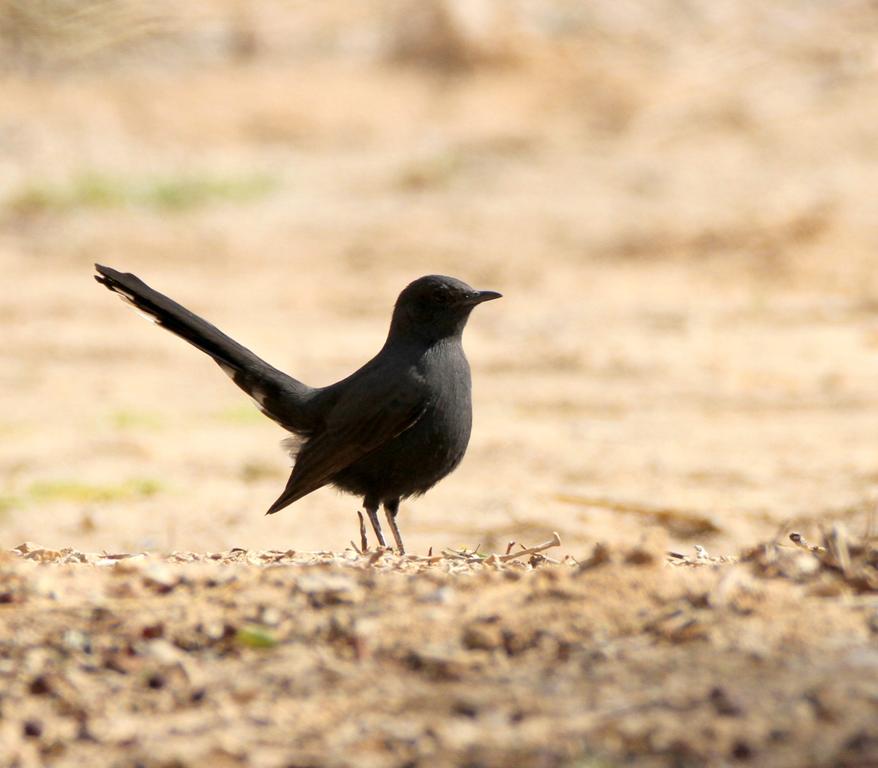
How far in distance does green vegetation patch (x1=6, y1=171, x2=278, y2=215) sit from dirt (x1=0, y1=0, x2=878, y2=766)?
6 centimetres

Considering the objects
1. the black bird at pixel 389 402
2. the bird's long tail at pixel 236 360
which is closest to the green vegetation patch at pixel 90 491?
the bird's long tail at pixel 236 360

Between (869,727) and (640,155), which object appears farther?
(640,155)

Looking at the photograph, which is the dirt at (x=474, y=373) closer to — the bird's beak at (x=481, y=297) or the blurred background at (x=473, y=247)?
the blurred background at (x=473, y=247)

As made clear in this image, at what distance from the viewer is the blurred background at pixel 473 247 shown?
845 centimetres

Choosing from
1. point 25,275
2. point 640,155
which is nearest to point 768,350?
point 640,155

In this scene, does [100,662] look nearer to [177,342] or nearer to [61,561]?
[61,561]

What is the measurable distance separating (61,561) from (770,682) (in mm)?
2558

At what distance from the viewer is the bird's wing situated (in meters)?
5.50

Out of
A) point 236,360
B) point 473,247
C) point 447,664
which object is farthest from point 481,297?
point 473,247

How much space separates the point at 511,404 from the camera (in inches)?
417

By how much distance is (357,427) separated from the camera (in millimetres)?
5574

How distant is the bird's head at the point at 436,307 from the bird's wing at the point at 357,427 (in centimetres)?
26

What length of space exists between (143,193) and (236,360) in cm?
1230

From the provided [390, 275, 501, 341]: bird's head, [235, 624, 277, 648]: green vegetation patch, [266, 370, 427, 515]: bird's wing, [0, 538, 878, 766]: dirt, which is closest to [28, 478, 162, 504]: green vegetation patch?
[266, 370, 427, 515]: bird's wing
